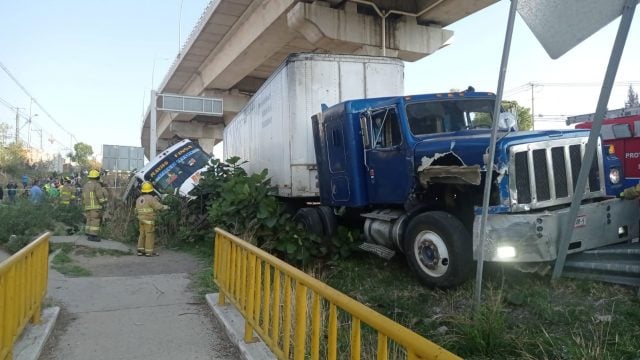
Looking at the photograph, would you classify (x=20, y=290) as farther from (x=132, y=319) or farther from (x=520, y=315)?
(x=520, y=315)

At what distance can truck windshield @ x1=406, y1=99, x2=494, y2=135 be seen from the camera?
22.1ft

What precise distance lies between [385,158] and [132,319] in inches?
148

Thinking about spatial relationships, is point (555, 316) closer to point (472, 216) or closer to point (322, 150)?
point (472, 216)

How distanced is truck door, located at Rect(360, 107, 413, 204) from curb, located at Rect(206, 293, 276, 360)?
104 inches

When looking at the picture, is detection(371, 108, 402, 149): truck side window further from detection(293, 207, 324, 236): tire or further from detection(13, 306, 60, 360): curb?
detection(13, 306, 60, 360): curb

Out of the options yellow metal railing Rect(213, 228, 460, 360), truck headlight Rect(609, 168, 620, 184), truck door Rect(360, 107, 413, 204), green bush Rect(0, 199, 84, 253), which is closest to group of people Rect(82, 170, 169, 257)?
green bush Rect(0, 199, 84, 253)

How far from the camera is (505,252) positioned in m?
5.12

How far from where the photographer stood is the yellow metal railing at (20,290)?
3.34m

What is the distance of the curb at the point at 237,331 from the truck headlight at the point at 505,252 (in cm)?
258

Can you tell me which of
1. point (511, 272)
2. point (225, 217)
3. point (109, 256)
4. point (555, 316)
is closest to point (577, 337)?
point (555, 316)

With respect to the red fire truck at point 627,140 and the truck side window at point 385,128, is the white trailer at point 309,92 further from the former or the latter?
the red fire truck at point 627,140

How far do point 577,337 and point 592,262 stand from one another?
166 centimetres

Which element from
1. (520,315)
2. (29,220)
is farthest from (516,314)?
(29,220)

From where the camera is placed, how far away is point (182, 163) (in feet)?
45.2
